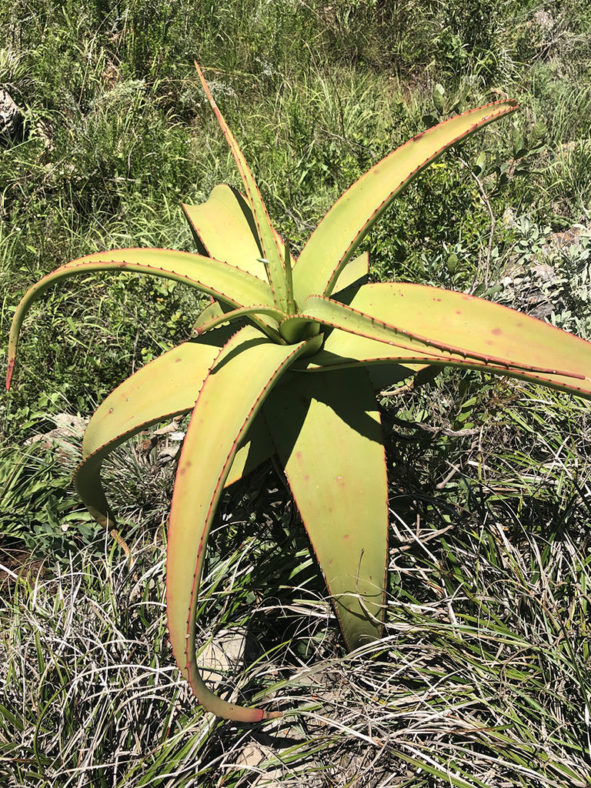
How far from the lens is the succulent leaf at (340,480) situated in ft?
4.53

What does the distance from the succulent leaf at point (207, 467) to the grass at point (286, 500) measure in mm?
416

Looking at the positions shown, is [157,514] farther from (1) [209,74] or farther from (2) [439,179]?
(1) [209,74]

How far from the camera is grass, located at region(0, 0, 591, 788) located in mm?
1485

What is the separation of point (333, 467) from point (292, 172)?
224cm

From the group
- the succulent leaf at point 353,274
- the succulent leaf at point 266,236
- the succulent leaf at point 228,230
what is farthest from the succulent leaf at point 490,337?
the succulent leaf at point 228,230

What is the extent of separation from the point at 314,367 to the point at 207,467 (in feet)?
1.14

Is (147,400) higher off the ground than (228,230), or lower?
lower

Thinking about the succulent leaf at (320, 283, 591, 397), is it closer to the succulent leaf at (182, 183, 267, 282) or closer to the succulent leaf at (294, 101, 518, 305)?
the succulent leaf at (294, 101, 518, 305)

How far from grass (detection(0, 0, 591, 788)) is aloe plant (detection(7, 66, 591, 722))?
0.80 ft

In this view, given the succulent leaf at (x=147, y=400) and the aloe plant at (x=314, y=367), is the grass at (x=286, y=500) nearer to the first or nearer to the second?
the aloe plant at (x=314, y=367)

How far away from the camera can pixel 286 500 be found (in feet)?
6.08

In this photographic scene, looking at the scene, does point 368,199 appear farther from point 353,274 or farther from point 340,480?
point 340,480

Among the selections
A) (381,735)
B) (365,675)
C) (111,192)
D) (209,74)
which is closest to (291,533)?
(365,675)

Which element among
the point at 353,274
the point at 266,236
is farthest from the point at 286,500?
the point at 266,236
